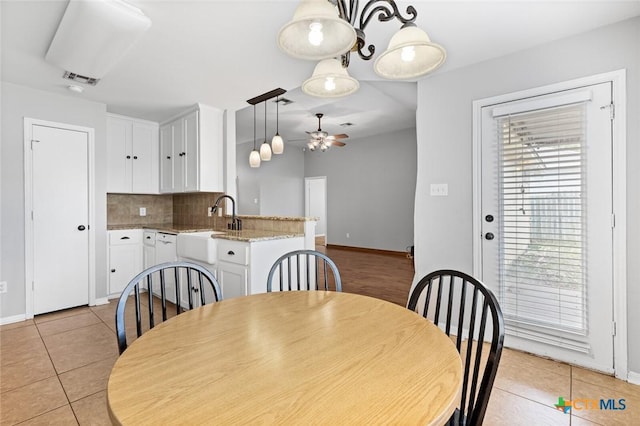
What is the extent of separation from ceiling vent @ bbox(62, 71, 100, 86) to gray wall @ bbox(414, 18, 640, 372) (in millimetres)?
3115

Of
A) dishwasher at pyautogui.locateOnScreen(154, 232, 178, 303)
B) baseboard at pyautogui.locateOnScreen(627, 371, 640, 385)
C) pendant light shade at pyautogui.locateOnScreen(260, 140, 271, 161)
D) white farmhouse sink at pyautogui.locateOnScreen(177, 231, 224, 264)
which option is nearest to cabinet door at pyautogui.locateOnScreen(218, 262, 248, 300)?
white farmhouse sink at pyautogui.locateOnScreen(177, 231, 224, 264)

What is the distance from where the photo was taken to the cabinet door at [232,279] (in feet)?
8.61

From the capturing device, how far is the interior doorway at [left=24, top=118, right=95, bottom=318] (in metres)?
3.17

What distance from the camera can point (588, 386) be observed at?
1960 millimetres

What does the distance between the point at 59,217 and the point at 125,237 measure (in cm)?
71

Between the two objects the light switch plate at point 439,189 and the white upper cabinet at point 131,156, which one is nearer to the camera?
the light switch plate at point 439,189

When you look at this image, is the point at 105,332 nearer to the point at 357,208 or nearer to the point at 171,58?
the point at 171,58

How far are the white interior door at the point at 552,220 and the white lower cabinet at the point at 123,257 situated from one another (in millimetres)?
3996

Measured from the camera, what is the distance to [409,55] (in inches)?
50.3

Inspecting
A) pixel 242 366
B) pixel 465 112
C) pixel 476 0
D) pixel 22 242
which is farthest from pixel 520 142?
pixel 22 242

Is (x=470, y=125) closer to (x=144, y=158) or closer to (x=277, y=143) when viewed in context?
(x=277, y=143)

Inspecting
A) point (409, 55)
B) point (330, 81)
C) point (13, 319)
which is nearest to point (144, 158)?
point (13, 319)

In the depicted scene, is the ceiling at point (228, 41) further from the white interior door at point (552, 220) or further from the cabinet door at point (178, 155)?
the white interior door at point (552, 220)

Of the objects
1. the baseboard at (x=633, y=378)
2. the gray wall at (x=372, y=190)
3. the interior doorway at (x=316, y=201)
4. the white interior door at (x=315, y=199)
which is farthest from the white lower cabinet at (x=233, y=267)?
the white interior door at (x=315, y=199)
